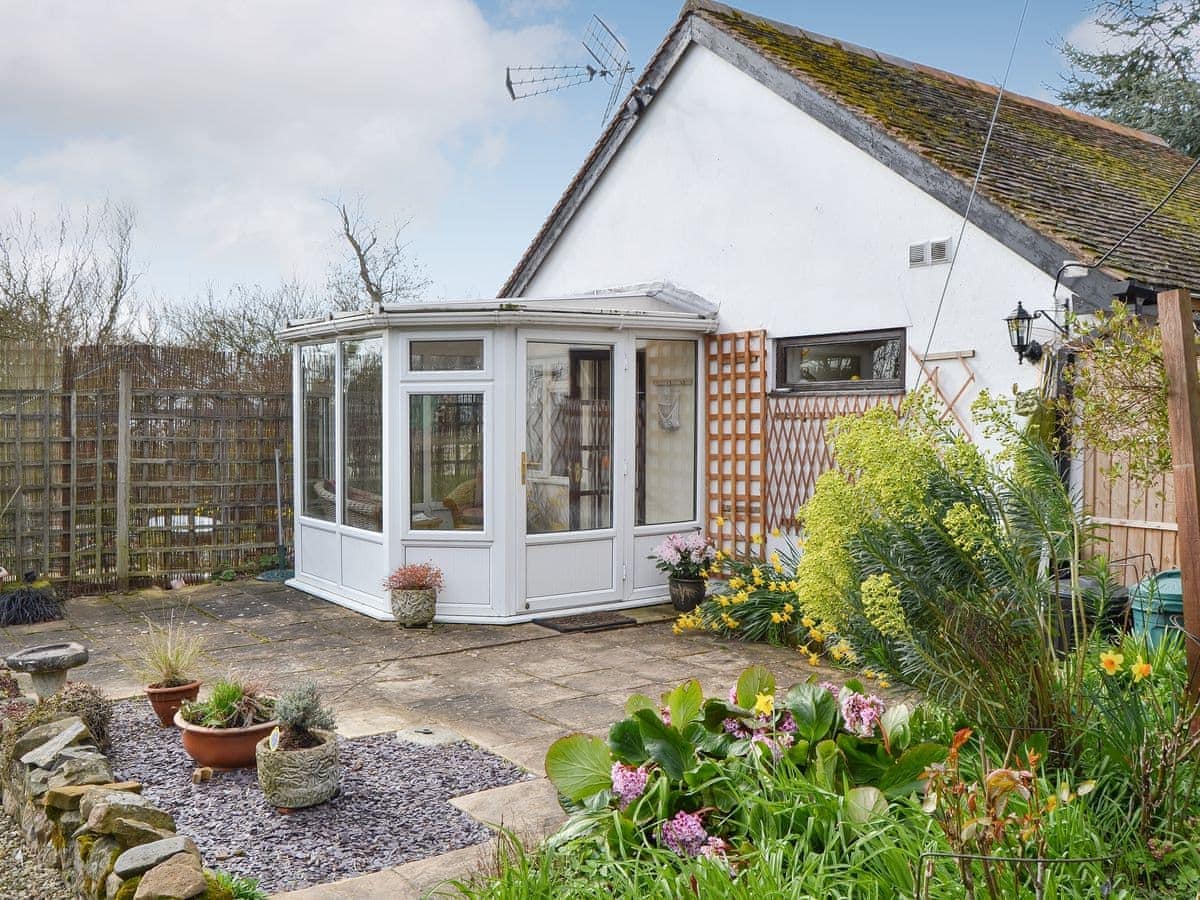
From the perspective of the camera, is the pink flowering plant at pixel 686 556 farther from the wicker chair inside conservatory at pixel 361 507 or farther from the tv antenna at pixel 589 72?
the tv antenna at pixel 589 72

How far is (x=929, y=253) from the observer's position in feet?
23.0

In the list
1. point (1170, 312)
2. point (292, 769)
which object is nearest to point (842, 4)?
point (1170, 312)

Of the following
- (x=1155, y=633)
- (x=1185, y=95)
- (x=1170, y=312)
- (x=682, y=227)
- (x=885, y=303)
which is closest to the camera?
(x=1170, y=312)

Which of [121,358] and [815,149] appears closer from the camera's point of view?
[815,149]

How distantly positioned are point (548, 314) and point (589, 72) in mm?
5496

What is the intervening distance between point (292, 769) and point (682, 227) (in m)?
6.42

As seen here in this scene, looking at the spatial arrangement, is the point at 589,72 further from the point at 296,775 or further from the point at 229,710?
the point at 296,775

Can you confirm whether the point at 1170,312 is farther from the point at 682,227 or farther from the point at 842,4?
the point at 842,4

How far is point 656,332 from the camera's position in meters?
8.32

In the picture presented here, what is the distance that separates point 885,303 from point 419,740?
446cm

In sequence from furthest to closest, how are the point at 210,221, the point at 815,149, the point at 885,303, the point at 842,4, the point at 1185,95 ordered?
1. the point at 210,221
2. the point at 1185,95
3. the point at 842,4
4. the point at 815,149
5. the point at 885,303

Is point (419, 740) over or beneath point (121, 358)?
beneath

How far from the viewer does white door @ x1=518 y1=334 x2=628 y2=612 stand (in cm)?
779

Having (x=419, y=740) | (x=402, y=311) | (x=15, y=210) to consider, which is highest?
(x=15, y=210)
